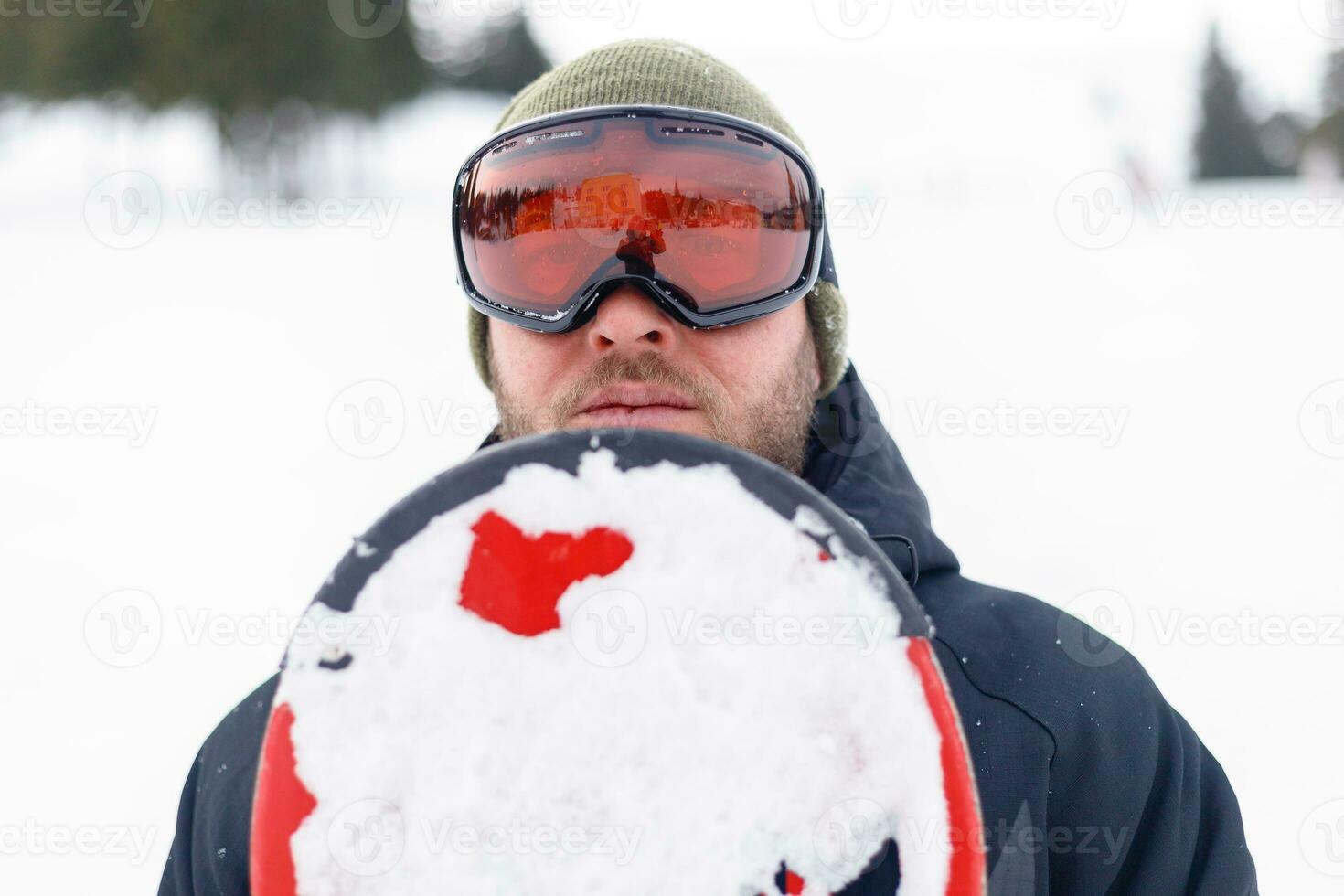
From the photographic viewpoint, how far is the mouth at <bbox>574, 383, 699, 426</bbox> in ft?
5.93

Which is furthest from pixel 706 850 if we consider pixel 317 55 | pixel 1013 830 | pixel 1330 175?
pixel 1330 175

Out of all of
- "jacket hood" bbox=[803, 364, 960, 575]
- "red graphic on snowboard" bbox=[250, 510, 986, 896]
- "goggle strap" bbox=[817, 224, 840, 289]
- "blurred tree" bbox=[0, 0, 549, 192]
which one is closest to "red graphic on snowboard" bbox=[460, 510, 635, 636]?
"red graphic on snowboard" bbox=[250, 510, 986, 896]

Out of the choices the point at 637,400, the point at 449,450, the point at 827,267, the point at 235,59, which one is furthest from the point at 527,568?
the point at 235,59

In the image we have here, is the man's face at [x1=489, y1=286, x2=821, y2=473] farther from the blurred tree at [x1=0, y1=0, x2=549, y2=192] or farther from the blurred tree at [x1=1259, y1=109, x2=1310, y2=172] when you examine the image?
the blurred tree at [x1=1259, y1=109, x2=1310, y2=172]

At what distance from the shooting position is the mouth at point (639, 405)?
5.93 ft

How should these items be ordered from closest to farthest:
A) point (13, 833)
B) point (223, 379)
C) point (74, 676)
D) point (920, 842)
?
point (920, 842) → point (13, 833) → point (74, 676) → point (223, 379)

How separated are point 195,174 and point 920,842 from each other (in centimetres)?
4115

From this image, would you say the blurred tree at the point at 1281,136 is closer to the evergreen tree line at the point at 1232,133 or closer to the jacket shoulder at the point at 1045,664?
the evergreen tree line at the point at 1232,133

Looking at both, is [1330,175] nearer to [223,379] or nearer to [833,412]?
[223,379]

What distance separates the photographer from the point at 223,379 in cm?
941

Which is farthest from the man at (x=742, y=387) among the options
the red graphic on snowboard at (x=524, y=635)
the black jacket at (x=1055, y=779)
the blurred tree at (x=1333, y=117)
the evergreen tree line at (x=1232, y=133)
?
the evergreen tree line at (x=1232, y=133)

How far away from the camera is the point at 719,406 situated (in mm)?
1850

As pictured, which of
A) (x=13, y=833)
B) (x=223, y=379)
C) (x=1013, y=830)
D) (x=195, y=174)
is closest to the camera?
(x=1013, y=830)

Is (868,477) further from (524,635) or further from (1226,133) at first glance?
(1226,133)
